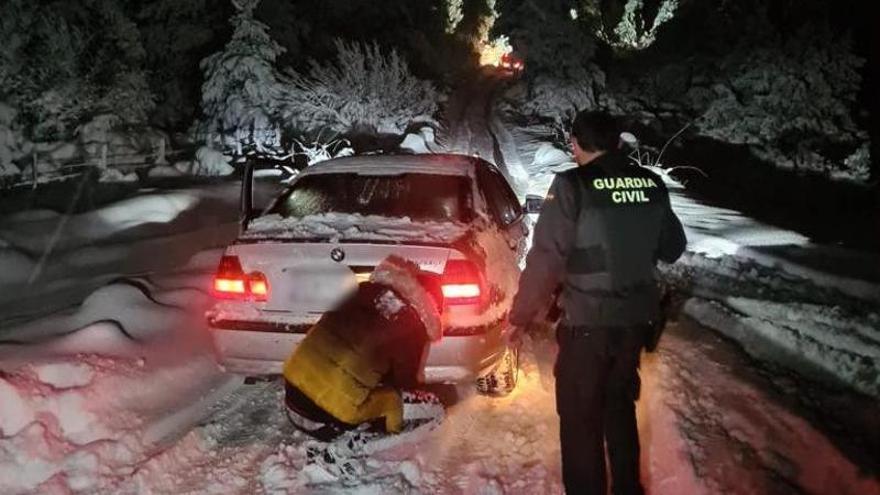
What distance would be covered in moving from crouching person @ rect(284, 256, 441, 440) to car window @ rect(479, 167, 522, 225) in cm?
190

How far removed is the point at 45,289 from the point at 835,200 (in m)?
17.4

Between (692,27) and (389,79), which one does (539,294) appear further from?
(692,27)

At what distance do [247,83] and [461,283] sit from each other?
18.4m

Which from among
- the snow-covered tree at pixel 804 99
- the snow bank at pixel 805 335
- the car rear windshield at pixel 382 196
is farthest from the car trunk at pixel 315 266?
the snow-covered tree at pixel 804 99

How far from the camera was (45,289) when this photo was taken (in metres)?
8.13

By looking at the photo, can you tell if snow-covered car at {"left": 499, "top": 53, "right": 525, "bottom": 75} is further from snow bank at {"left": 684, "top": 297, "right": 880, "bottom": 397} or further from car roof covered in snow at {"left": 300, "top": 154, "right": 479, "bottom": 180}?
car roof covered in snow at {"left": 300, "top": 154, "right": 479, "bottom": 180}

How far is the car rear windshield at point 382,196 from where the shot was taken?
5.08 meters

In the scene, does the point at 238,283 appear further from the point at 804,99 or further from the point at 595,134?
the point at 804,99

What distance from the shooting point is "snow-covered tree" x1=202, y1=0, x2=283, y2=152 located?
21.2 meters

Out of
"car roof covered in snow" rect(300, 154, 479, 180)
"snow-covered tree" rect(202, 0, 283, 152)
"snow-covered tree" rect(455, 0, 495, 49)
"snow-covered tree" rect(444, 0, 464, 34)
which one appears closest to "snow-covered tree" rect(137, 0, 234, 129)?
"snow-covered tree" rect(202, 0, 283, 152)

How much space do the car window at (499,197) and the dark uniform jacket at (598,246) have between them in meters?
2.27

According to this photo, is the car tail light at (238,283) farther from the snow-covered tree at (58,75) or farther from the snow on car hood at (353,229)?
the snow-covered tree at (58,75)

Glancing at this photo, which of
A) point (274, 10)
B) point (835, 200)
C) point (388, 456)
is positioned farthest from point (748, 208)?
point (274, 10)

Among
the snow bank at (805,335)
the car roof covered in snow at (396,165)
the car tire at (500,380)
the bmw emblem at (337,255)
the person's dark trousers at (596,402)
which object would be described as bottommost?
the car tire at (500,380)
